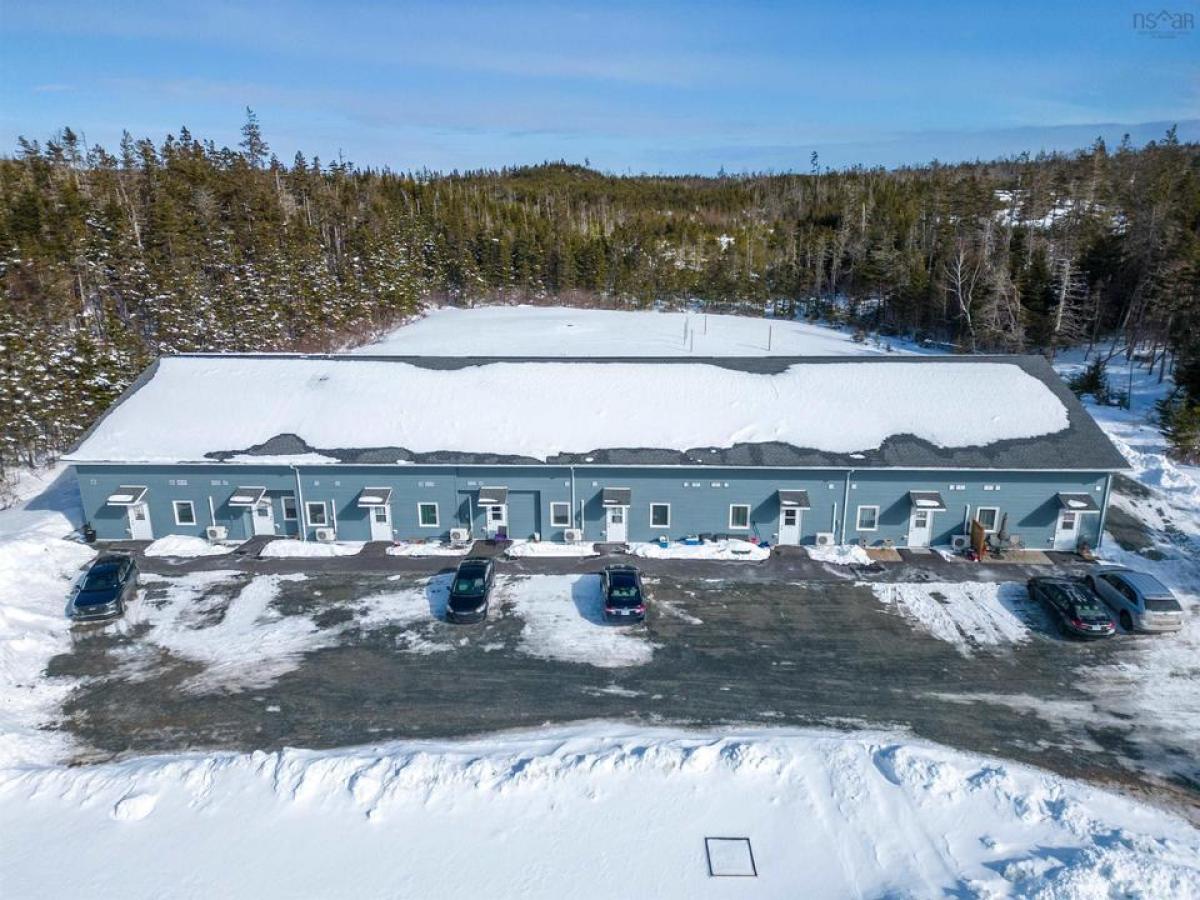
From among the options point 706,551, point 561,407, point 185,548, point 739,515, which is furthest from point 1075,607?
point 185,548

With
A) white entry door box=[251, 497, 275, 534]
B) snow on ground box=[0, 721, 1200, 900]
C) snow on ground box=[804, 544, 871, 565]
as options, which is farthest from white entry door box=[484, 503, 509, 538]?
snow on ground box=[0, 721, 1200, 900]

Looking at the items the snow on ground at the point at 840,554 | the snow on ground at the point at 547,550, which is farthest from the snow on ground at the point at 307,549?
the snow on ground at the point at 840,554

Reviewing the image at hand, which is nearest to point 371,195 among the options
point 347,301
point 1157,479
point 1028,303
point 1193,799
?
point 347,301

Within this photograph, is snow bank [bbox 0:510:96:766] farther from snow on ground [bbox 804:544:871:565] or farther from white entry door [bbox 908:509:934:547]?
white entry door [bbox 908:509:934:547]

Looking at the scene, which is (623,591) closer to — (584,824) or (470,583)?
(470,583)

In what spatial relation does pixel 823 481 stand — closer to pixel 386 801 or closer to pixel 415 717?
pixel 415 717

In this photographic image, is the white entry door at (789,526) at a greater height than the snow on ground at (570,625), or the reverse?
the white entry door at (789,526)

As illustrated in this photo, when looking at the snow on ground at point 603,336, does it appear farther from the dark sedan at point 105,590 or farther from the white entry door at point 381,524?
the dark sedan at point 105,590
